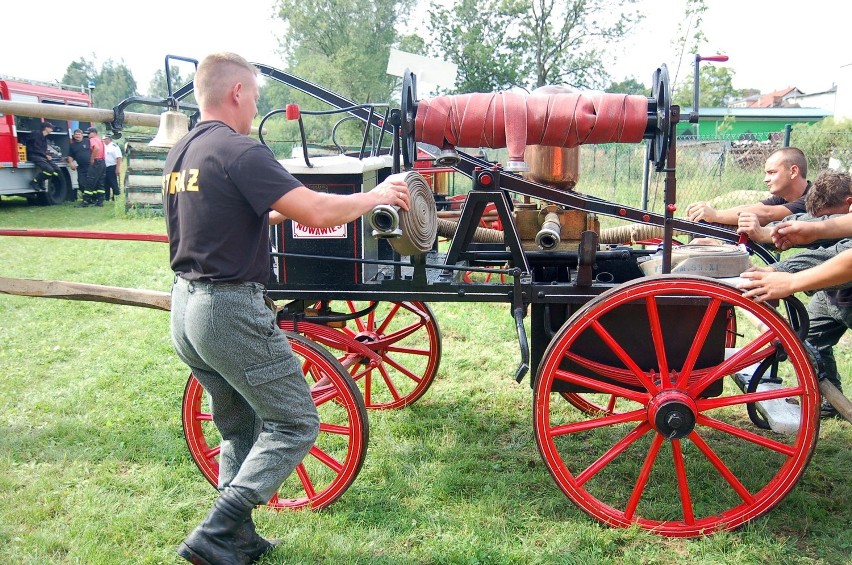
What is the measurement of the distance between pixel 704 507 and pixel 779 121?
1963 inches

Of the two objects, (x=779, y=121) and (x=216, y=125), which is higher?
(x=779, y=121)

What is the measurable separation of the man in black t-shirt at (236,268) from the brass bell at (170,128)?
1.02 meters

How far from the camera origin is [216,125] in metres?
2.25

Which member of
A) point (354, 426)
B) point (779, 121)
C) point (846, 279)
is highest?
point (779, 121)

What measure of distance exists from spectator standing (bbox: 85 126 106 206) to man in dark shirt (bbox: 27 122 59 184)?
915 mm

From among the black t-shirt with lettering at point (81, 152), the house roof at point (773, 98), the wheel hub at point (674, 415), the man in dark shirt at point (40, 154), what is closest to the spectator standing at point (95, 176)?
the black t-shirt with lettering at point (81, 152)

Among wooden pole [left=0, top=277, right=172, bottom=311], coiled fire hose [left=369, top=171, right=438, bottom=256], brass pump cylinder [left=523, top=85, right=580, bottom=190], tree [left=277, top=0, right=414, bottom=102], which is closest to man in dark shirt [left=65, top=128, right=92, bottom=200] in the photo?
wooden pole [left=0, top=277, right=172, bottom=311]

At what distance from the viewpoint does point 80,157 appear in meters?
16.6

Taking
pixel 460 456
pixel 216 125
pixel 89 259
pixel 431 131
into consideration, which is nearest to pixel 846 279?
pixel 431 131

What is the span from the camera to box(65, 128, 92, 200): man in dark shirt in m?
16.3

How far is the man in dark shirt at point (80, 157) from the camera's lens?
53.6ft

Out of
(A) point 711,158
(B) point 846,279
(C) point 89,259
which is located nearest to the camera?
(B) point 846,279

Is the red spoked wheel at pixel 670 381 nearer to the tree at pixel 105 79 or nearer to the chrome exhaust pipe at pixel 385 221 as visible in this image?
the chrome exhaust pipe at pixel 385 221

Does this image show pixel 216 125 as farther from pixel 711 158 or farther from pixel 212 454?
pixel 711 158
